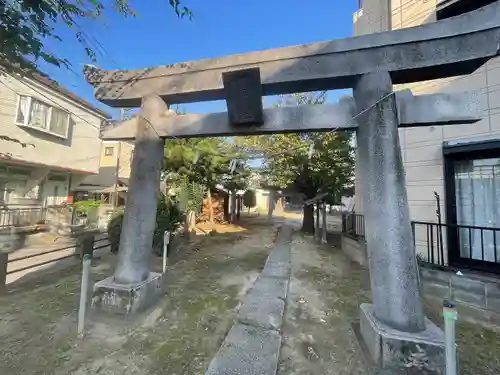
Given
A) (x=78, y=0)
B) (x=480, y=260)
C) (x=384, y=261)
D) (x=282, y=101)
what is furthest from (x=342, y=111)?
(x=282, y=101)

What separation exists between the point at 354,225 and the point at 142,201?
767 centimetres

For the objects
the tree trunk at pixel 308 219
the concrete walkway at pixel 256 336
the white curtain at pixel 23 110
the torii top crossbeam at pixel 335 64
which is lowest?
the concrete walkway at pixel 256 336

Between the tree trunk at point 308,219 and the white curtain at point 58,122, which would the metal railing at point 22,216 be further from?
the tree trunk at point 308,219

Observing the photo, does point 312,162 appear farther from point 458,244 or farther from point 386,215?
point 386,215

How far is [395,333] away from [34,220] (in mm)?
14305

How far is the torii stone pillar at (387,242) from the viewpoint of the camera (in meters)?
2.74

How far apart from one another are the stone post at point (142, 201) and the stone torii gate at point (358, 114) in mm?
17

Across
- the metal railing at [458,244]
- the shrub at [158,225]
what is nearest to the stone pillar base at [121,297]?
the shrub at [158,225]

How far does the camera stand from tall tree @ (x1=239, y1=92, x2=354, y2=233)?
35.0 feet

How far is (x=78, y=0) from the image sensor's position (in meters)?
2.95

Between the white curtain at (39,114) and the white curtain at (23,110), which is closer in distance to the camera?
the white curtain at (23,110)

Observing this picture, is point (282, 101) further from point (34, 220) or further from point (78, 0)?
point (34, 220)

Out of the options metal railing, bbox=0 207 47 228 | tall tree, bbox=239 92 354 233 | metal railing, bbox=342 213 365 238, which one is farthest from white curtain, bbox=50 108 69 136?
metal railing, bbox=342 213 365 238

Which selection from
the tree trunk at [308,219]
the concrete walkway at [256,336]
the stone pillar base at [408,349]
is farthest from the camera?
the tree trunk at [308,219]
